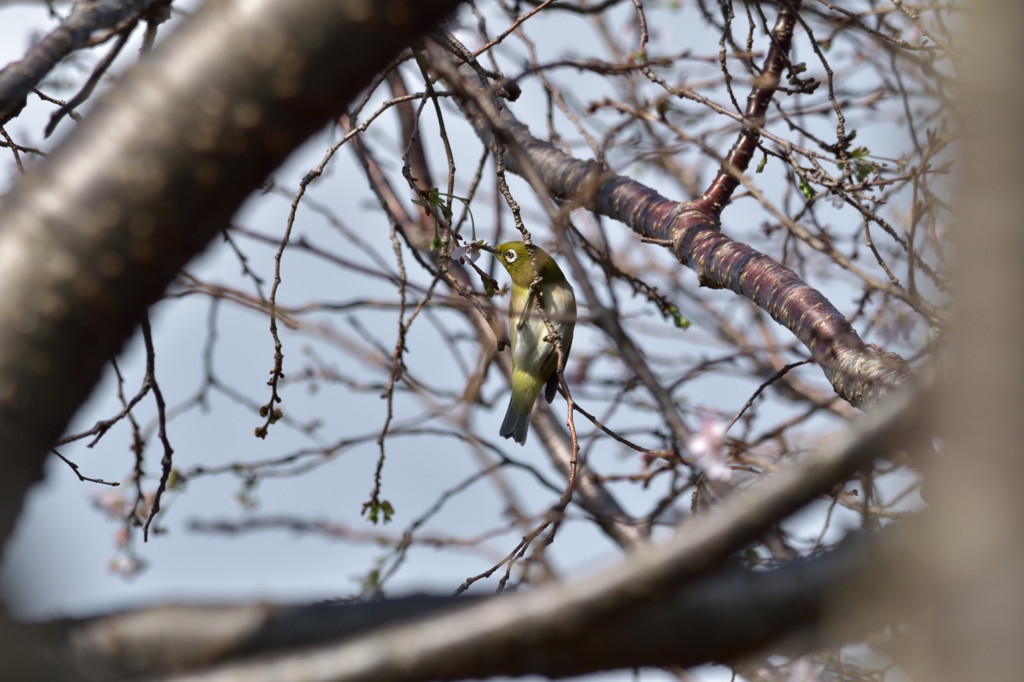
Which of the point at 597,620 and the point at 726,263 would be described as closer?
the point at 597,620

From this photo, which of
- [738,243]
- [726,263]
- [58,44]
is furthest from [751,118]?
[58,44]

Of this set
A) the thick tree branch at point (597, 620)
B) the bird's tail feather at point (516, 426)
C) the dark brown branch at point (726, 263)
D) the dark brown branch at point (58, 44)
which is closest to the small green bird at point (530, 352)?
the bird's tail feather at point (516, 426)

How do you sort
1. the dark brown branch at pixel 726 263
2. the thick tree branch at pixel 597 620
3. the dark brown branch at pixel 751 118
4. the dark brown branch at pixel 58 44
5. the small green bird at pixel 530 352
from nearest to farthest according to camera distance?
1. the thick tree branch at pixel 597 620
2. the dark brown branch at pixel 58 44
3. the dark brown branch at pixel 726 263
4. the dark brown branch at pixel 751 118
5. the small green bird at pixel 530 352

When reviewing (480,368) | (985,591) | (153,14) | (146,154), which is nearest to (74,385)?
(146,154)

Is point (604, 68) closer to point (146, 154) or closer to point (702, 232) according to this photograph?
point (702, 232)

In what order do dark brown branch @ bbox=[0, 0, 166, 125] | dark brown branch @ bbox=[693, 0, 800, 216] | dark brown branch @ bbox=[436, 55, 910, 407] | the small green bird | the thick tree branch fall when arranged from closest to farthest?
the thick tree branch → dark brown branch @ bbox=[0, 0, 166, 125] → dark brown branch @ bbox=[436, 55, 910, 407] → dark brown branch @ bbox=[693, 0, 800, 216] → the small green bird

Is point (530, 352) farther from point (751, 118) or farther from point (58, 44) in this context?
point (58, 44)

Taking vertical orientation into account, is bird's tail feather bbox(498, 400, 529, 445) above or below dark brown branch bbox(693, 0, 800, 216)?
below

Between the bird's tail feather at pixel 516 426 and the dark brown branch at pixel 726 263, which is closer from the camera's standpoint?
the dark brown branch at pixel 726 263

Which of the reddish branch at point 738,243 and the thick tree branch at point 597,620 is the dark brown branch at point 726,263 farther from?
the thick tree branch at point 597,620

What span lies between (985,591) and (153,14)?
1.82 meters

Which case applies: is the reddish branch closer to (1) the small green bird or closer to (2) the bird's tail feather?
(1) the small green bird

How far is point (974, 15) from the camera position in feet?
1.73

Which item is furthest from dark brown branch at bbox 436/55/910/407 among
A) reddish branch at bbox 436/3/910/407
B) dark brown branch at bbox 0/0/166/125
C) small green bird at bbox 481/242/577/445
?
small green bird at bbox 481/242/577/445
